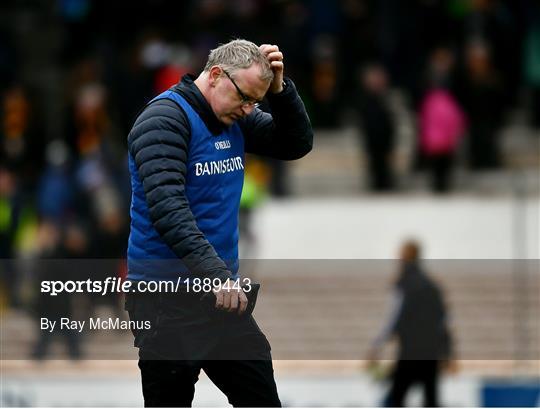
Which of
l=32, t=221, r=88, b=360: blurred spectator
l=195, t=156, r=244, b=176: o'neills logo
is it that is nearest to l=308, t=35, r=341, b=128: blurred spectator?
l=32, t=221, r=88, b=360: blurred spectator

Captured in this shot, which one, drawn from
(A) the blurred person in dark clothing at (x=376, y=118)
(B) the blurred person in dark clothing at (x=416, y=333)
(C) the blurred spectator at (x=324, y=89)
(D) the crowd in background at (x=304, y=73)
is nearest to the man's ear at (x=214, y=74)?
(B) the blurred person in dark clothing at (x=416, y=333)

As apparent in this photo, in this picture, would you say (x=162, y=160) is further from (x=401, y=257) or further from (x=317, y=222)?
(x=317, y=222)

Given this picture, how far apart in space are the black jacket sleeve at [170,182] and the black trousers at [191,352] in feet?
1.16

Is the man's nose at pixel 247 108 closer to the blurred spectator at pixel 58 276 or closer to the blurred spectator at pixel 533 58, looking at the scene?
the blurred spectator at pixel 58 276

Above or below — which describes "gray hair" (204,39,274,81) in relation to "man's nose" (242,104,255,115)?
above

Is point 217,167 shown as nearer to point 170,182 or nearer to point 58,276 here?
point 170,182

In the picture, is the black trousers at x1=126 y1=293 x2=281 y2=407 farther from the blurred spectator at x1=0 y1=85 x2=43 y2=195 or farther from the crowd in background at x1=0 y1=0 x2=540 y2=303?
the blurred spectator at x1=0 y1=85 x2=43 y2=195

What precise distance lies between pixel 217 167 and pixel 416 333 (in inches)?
217

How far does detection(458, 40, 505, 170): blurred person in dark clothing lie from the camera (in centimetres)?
1608

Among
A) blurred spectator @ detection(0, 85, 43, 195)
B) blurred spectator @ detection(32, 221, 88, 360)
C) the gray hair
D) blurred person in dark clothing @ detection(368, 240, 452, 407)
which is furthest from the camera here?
blurred spectator @ detection(0, 85, 43, 195)

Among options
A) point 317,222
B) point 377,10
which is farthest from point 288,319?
point 377,10

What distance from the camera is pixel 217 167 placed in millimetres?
5156

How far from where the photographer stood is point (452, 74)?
16.2 m

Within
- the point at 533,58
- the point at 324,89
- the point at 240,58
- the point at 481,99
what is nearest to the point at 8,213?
the point at 324,89
